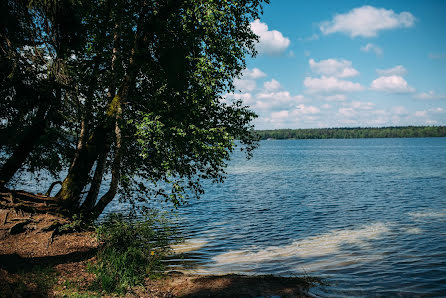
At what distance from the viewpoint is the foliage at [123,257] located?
8.95 metres

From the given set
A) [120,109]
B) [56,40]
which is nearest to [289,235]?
[120,109]

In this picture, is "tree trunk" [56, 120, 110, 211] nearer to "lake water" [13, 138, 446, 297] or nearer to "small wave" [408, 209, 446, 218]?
"lake water" [13, 138, 446, 297]

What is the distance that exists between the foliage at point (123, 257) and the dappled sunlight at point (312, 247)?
12.9 feet

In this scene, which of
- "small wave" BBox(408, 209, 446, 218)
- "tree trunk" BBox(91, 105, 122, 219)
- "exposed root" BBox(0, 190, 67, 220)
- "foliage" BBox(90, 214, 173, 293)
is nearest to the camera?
"foliage" BBox(90, 214, 173, 293)

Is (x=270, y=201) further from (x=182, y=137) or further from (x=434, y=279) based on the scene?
(x=182, y=137)

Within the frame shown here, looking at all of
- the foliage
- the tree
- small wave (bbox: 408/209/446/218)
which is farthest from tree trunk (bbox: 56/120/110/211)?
small wave (bbox: 408/209/446/218)

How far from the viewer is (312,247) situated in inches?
621

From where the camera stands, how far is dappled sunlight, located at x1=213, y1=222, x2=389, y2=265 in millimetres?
14383

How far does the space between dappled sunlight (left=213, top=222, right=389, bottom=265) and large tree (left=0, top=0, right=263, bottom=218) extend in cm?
480

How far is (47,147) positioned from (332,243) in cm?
1434

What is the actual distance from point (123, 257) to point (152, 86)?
664 cm

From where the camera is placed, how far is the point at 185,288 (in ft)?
31.1

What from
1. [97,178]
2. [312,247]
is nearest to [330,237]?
[312,247]

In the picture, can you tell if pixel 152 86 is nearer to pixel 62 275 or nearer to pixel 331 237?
pixel 62 275
